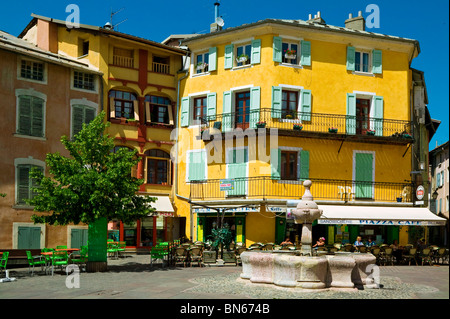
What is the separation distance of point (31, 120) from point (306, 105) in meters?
12.5

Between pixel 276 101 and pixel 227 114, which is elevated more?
pixel 276 101

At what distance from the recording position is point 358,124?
2709 centimetres

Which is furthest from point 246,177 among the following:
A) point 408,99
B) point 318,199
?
point 408,99

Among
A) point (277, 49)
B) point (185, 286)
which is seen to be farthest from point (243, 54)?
point (185, 286)

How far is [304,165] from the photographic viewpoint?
25.7 m

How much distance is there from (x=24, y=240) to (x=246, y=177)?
10.1 m

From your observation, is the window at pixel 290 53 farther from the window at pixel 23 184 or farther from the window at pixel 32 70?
the window at pixel 23 184

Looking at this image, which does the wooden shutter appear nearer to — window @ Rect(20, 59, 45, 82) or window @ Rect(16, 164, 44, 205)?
window @ Rect(20, 59, 45, 82)

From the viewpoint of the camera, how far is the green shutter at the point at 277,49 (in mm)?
25828

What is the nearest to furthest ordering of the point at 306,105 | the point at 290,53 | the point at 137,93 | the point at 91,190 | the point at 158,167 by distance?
the point at 91,190
the point at 306,105
the point at 290,53
the point at 137,93
the point at 158,167

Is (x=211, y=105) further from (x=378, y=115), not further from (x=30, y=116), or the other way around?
(x=30, y=116)
